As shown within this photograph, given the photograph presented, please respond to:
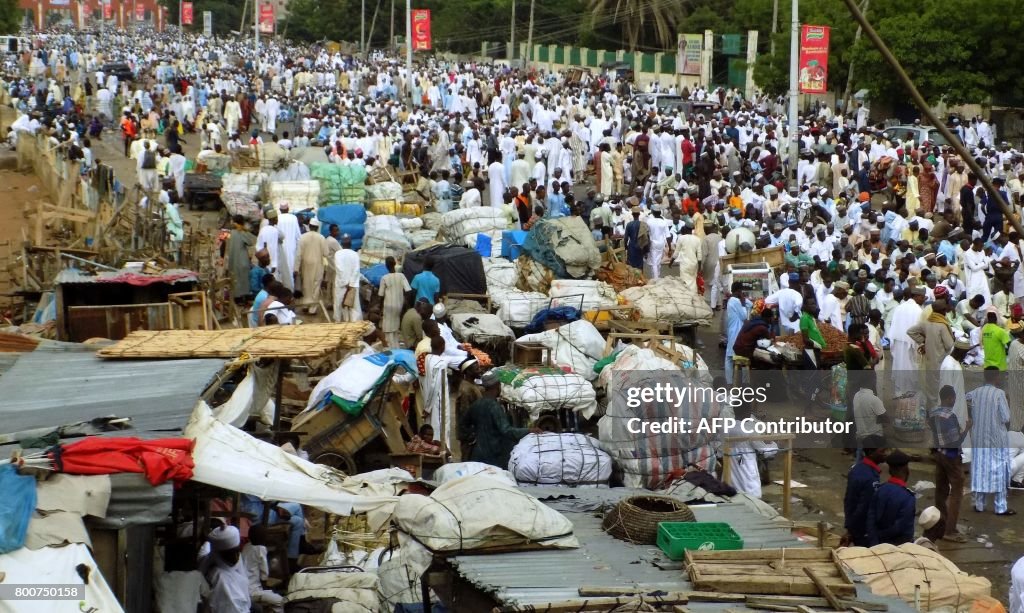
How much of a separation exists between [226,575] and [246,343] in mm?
1907

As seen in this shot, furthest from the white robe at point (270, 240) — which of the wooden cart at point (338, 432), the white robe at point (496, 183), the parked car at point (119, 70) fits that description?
the parked car at point (119, 70)

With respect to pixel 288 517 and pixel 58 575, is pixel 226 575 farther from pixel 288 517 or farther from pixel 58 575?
pixel 58 575

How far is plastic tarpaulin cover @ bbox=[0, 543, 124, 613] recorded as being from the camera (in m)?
6.29

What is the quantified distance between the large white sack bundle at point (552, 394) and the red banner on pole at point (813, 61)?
1400cm

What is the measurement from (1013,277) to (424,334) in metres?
7.68

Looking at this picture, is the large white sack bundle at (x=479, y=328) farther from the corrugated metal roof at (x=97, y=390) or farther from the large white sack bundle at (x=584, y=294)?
the corrugated metal roof at (x=97, y=390)

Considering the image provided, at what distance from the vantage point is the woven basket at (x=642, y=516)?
25.9 ft

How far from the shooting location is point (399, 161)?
83.9 ft

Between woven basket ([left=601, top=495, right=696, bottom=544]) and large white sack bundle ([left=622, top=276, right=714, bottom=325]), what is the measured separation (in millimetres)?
5919

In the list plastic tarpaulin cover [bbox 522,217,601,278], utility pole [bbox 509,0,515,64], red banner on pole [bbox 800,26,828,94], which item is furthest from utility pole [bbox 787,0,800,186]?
utility pole [bbox 509,0,515,64]

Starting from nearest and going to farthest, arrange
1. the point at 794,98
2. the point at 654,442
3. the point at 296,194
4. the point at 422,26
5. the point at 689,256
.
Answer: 1. the point at 654,442
2. the point at 689,256
3. the point at 296,194
4. the point at 794,98
5. the point at 422,26

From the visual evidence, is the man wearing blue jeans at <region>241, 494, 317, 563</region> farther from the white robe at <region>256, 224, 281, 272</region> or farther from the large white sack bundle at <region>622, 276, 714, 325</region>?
the white robe at <region>256, 224, 281, 272</region>

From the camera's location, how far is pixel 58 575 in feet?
20.9

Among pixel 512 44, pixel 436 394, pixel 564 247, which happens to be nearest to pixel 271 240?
pixel 564 247
